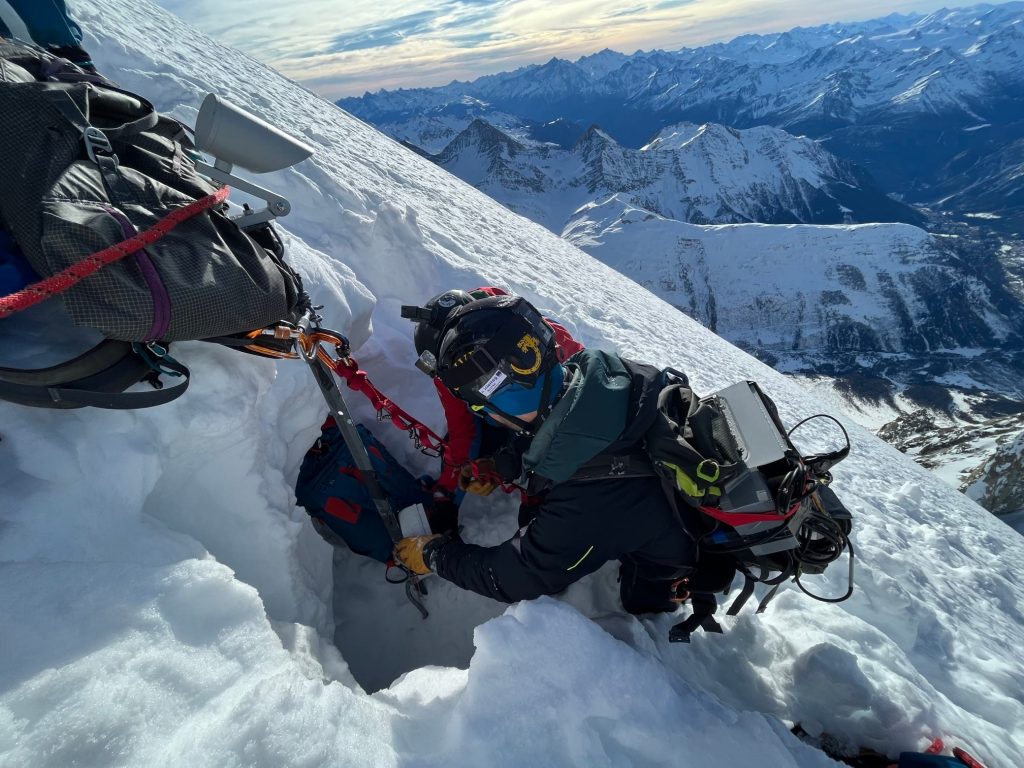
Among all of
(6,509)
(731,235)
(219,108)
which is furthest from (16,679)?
(731,235)

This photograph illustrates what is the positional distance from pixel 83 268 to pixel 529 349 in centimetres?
216

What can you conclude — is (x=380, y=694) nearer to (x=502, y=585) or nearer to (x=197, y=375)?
(x=502, y=585)

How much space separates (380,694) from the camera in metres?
2.84

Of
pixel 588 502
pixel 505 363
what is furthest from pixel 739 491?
pixel 505 363

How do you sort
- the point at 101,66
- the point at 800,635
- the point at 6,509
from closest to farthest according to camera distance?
1. the point at 6,509
2. the point at 800,635
3. the point at 101,66

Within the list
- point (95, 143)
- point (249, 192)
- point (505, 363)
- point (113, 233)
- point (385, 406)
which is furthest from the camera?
point (385, 406)

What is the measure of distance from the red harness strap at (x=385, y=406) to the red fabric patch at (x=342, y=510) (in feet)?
2.42

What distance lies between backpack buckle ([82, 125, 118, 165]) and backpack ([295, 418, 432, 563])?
2404mm

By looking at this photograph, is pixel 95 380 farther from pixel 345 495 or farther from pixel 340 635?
pixel 340 635

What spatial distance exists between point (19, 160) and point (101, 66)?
23.9ft

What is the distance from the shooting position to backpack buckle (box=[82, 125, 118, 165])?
2.41 meters

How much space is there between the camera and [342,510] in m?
4.24

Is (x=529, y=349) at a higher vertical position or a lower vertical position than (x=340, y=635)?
higher

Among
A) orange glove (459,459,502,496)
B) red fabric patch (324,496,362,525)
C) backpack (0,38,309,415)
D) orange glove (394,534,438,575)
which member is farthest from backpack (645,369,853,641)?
backpack (0,38,309,415)
